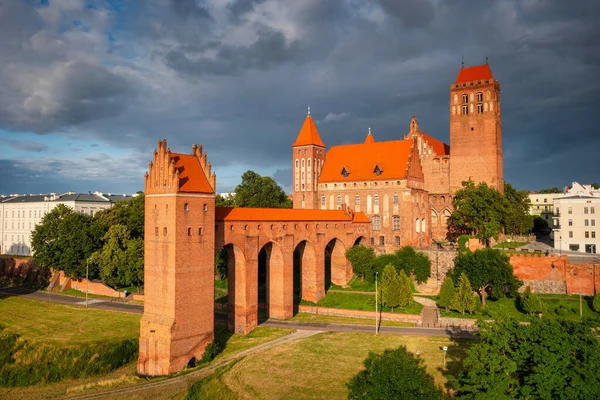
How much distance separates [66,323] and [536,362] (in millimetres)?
42642

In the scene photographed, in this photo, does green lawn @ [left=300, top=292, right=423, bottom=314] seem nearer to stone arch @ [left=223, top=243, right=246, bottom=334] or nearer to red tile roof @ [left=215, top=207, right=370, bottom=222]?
red tile roof @ [left=215, top=207, right=370, bottom=222]

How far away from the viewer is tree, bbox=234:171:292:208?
A: 75.0 meters

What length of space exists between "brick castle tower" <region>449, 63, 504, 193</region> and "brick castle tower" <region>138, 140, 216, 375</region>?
3921cm

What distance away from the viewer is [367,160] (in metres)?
68.1

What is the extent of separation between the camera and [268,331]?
4428 centimetres

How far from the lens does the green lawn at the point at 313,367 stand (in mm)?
31094

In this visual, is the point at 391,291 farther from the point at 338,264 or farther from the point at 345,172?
the point at 345,172

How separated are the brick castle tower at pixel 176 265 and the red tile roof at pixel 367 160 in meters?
31.0

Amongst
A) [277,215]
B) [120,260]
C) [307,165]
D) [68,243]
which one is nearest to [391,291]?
[277,215]

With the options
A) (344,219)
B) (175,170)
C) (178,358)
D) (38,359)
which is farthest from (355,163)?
(38,359)

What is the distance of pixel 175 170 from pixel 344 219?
27.5 metres

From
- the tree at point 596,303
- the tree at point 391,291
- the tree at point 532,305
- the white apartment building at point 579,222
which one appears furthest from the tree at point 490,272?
the white apartment building at point 579,222

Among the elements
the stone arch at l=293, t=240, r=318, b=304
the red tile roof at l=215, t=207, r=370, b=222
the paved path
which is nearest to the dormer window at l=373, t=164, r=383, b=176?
the red tile roof at l=215, t=207, r=370, b=222

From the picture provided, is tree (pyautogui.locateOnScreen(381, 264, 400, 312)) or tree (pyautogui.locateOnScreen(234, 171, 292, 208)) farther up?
tree (pyautogui.locateOnScreen(234, 171, 292, 208))
